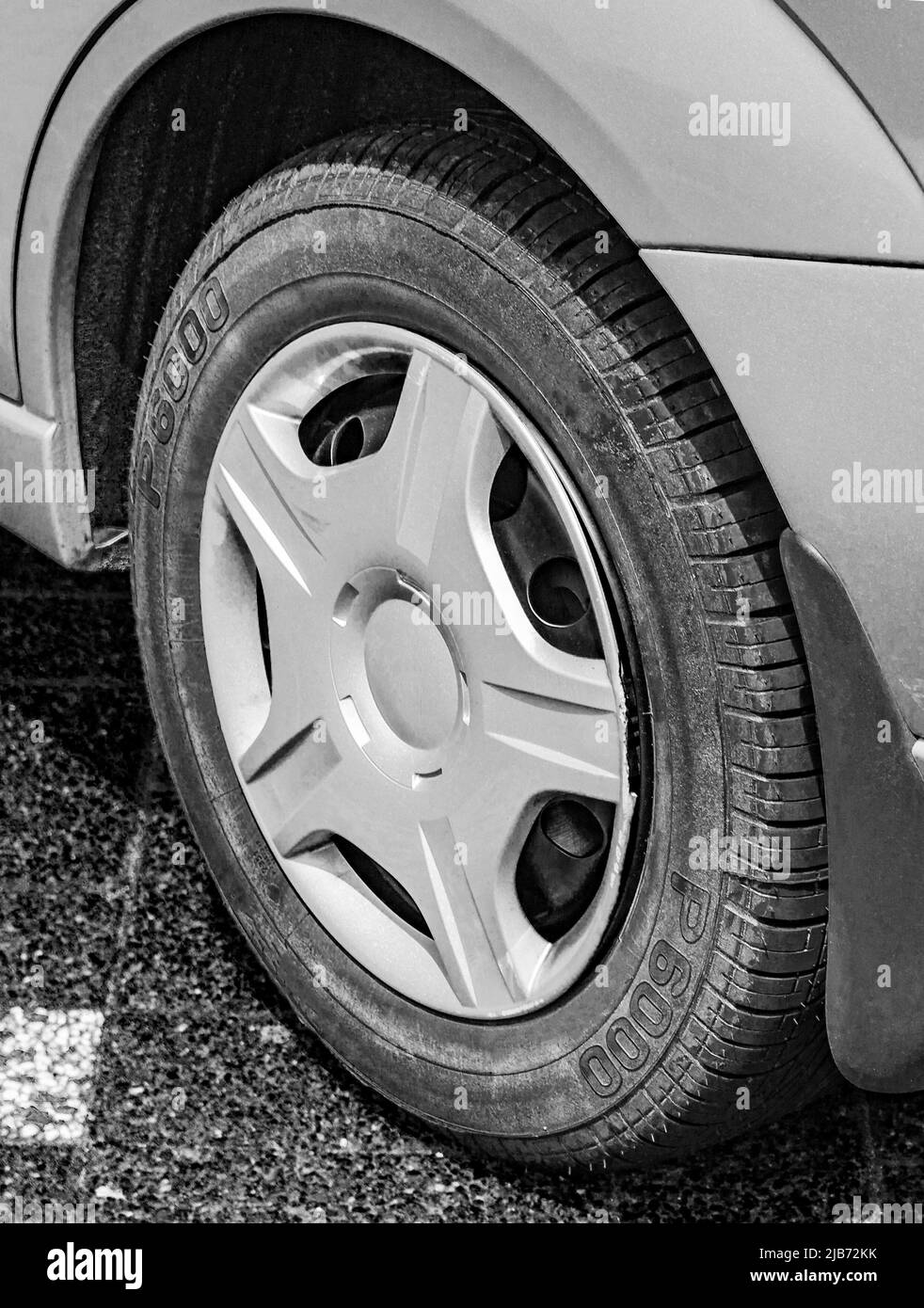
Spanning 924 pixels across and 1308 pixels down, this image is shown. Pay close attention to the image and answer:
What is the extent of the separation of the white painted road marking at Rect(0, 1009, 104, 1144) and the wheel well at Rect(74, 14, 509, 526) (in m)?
0.73

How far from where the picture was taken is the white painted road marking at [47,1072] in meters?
1.84

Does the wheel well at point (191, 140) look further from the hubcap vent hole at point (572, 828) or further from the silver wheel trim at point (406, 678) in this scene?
the hubcap vent hole at point (572, 828)

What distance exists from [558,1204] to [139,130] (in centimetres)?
146

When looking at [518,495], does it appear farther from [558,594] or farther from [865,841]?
[865,841]

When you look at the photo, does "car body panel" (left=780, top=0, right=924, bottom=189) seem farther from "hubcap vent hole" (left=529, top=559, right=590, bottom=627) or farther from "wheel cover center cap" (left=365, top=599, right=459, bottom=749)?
"wheel cover center cap" (left=365, top=599, right=459, bottom=749)

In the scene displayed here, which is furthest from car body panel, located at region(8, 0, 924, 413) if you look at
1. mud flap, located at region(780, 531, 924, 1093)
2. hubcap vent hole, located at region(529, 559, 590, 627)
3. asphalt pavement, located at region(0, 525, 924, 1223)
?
asphalt pavement, located at region(0, 525, 924, 1223)

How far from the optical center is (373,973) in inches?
70.1

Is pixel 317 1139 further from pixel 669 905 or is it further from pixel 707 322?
pixel 707 322

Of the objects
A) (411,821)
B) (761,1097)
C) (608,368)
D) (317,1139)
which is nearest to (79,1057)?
(317,1139)

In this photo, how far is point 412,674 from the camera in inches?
64.4

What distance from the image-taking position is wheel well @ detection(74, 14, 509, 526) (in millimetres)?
1586

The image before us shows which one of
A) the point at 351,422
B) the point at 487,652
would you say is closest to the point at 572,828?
the point at 487,652

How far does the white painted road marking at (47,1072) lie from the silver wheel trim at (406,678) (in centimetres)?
40

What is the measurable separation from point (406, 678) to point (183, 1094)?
2.26 feet
